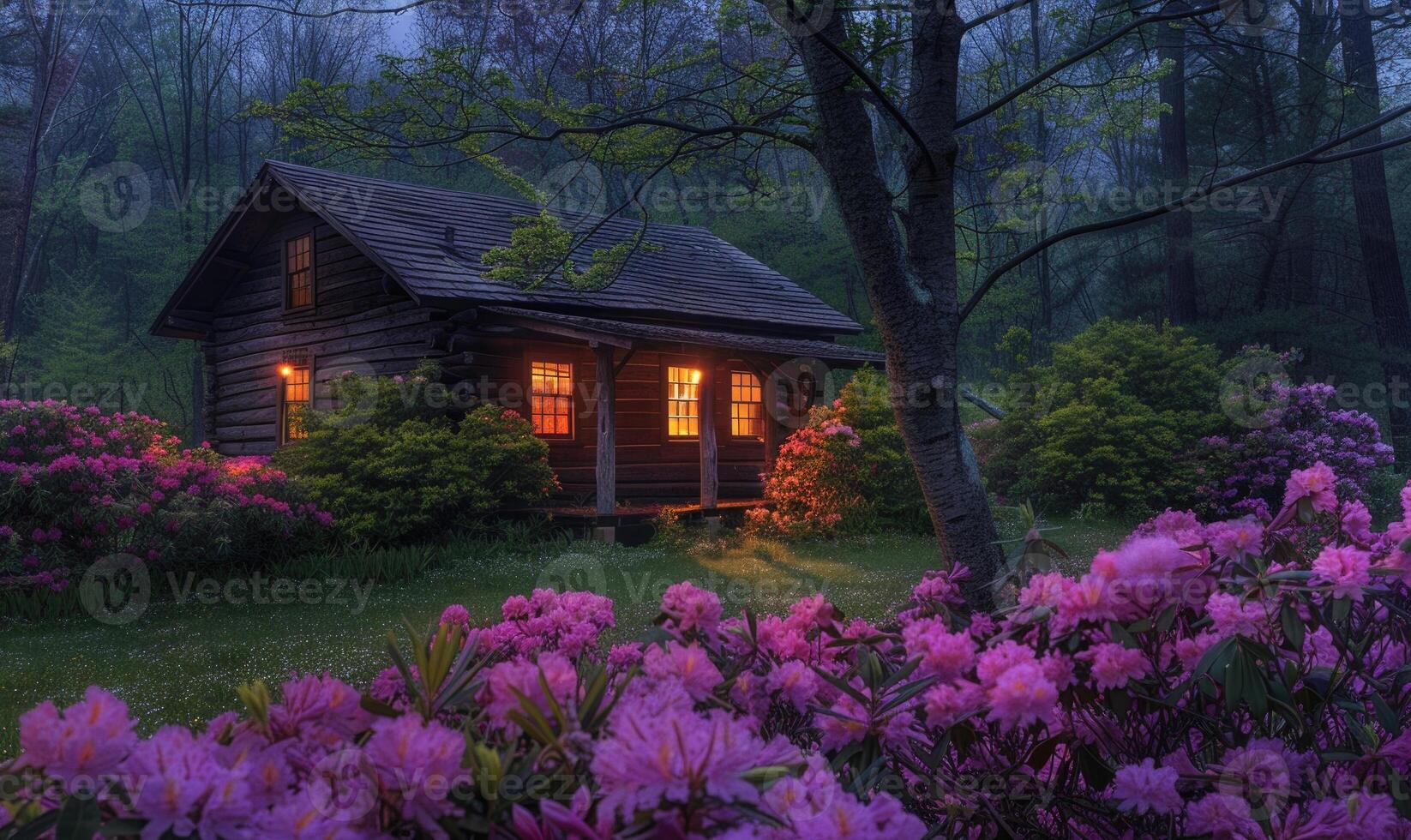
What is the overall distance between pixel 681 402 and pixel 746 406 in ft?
5.50

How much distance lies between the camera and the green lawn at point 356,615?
5.49m

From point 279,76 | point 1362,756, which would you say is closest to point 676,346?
point 1362,756

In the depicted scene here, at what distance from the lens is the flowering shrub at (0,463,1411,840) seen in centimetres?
82

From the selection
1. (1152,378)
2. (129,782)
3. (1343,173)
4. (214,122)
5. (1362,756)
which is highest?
(214,122)

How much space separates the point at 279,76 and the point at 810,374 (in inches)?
925

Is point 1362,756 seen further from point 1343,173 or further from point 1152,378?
point 1343,173

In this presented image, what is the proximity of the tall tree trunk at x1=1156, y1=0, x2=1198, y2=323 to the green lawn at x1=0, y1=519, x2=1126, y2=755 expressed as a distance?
9.76m

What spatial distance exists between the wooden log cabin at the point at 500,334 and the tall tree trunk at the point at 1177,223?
7.45m

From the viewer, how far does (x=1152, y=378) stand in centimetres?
1484

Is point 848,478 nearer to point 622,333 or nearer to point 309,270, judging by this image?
point 622,333
